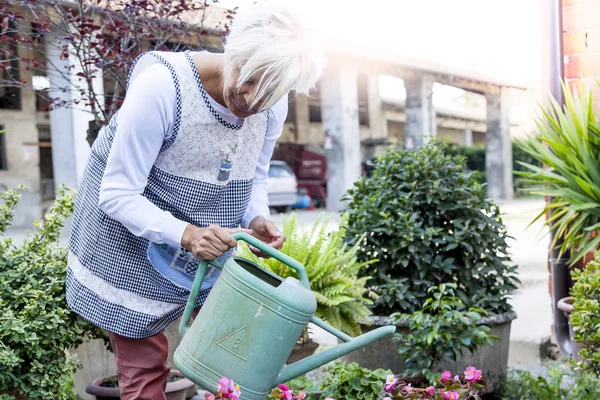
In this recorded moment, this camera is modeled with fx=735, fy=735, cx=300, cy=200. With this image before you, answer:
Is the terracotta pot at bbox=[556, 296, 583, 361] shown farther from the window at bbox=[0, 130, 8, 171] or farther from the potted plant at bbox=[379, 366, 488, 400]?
the window at bbox=[0, 130, 8, 171]

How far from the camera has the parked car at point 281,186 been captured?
63.1 ft

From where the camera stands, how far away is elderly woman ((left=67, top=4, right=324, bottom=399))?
1812 millimetres

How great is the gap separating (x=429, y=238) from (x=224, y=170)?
164cm

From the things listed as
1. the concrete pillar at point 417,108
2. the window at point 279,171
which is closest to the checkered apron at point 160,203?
the window at point 279,171

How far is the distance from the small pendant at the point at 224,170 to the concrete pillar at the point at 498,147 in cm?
2361

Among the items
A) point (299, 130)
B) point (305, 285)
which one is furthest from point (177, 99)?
point (299, 130)

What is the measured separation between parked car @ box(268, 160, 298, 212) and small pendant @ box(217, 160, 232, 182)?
55.4 ft

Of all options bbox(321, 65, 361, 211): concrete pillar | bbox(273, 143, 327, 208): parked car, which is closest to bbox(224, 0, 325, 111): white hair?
bbox(321, 65, 361, 211): concrete pillar

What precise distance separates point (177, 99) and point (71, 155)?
11.6 metres

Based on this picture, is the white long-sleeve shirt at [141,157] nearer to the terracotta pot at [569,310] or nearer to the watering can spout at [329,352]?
the watering can spout at [329,352]

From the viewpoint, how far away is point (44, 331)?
237 centimetres

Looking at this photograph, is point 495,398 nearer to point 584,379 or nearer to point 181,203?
point 584,379

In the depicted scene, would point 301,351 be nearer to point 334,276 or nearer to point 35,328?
point 334,276

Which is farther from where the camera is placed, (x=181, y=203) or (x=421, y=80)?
(x=421, y=80)
